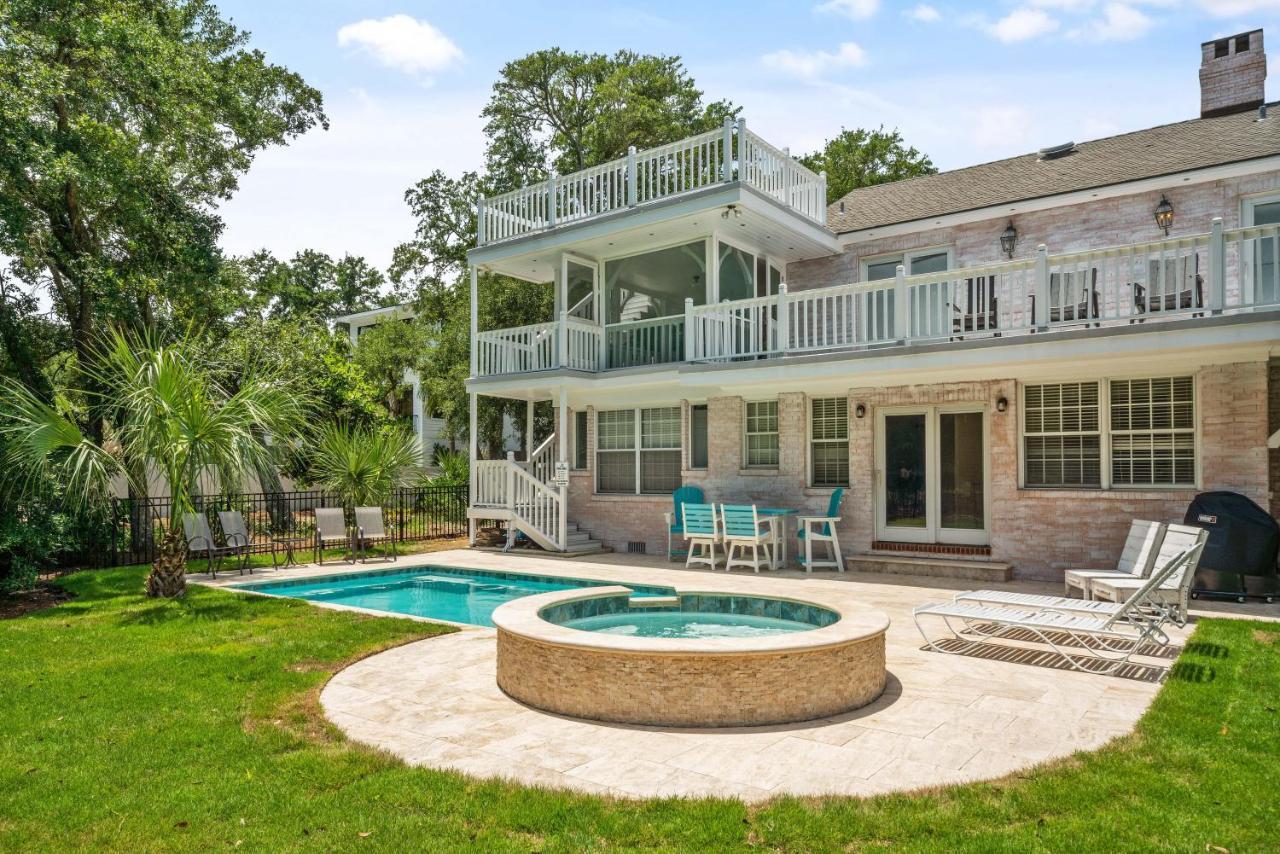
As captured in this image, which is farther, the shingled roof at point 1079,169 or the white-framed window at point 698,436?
the white-framed window at point 698,436

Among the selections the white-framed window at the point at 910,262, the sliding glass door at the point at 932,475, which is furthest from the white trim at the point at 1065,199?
the sliding glass door at the point at 932,475

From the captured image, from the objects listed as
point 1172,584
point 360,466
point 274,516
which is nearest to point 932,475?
point 1172,584

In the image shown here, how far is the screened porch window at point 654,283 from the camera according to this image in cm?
1484

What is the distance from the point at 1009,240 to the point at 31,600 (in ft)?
48.7

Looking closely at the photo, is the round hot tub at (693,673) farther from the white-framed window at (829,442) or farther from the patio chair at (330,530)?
the patio chair at (330,530)

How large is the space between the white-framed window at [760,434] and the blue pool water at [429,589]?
168 inches

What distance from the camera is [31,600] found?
32.3ft

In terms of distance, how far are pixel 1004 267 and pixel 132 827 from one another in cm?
1045

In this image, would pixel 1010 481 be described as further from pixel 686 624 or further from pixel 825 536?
pixel 686 624

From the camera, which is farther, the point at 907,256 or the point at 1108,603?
the point at 907,256

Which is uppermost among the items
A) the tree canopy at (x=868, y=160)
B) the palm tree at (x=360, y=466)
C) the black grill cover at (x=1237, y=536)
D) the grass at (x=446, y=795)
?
the tree canopy at (x=868, y=160)

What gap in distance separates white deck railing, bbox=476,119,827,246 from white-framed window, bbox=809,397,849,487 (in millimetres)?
3455

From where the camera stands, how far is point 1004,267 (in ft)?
33.6

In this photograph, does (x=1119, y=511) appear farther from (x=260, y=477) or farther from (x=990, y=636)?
(x=260, y=477)
